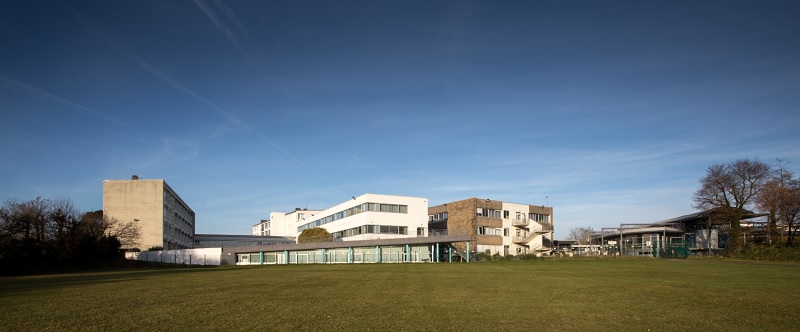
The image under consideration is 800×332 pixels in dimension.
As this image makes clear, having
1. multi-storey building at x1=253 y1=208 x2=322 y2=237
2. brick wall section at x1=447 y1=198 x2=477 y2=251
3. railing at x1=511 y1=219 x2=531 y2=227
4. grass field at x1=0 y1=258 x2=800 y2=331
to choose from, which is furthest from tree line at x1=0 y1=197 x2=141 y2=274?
multi-storey building at x1=253 y1=208 x2=322 y2=237

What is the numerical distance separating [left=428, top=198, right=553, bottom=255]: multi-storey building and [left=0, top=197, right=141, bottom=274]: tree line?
4908 centimetres

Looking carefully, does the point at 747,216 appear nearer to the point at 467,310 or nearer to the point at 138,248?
the point at 467,310

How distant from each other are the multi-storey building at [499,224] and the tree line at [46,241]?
49.1 metres

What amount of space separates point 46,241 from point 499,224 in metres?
61.6

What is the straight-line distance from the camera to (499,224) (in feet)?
272

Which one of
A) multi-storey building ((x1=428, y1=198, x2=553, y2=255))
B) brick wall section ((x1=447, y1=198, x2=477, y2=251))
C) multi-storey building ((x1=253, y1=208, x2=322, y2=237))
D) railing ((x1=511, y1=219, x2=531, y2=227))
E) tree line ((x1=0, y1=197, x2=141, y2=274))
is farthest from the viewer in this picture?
multi-storey building ((x1=253, y1=208, x2=322, y2=237))

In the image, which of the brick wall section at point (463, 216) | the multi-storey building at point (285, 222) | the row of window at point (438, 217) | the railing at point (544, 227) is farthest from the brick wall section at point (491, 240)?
the multi-storey building at point (285, 222)

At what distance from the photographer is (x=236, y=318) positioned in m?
11.6

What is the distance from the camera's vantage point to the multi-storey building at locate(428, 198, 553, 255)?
7969 cm

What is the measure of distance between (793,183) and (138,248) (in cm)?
9269

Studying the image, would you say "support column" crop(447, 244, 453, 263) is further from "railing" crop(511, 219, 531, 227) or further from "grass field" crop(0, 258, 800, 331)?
"grass field" crop(0, 258, 800, 331)

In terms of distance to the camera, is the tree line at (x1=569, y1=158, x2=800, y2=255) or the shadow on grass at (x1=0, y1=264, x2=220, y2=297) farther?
the tree line at (x1=569, y1=158, x2=800, y2=255)

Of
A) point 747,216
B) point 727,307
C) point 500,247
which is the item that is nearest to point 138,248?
point 500,247

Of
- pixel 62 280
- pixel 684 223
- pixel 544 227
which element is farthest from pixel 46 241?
pixel 684 223
